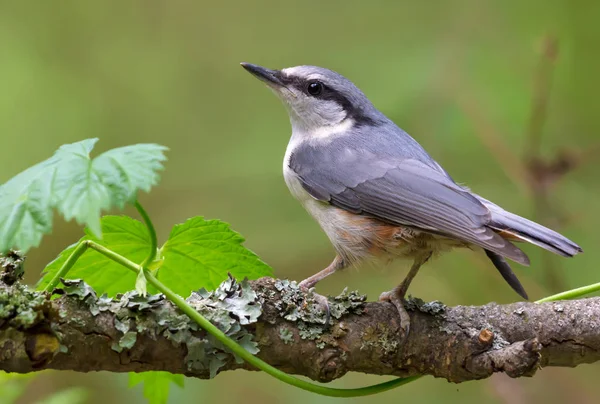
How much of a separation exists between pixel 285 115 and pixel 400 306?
10.0 feet

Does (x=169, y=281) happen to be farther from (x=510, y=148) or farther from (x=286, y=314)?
(x=510, y=148)

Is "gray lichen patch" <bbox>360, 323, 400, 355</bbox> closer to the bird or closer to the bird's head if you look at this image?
the bird

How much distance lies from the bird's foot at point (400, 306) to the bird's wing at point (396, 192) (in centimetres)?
29

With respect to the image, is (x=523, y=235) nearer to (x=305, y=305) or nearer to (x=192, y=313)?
(x=305, y=305)

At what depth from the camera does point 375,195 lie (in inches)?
93.6

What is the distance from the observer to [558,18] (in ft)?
13.7

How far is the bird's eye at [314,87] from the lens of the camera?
115 inches

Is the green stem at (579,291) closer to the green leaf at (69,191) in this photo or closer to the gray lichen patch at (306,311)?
the gray lichen patch at (306,311)

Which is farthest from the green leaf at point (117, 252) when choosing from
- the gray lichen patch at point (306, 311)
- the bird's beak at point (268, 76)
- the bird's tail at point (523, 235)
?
the bird's beak at point (268, 76)

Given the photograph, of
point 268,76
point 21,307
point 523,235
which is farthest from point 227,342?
point 268,76

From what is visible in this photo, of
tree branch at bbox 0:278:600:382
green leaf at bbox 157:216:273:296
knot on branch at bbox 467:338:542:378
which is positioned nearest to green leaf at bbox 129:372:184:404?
green leaf at bbox 157:216:273:296

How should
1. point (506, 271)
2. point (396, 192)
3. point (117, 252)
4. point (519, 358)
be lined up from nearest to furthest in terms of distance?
1. point (519, 358)
2. point (117, 252)
3. point (506, 271)
4. point (396, 192)

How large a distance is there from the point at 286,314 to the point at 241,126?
3.06m

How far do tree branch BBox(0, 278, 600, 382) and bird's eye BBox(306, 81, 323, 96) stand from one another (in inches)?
52.4
